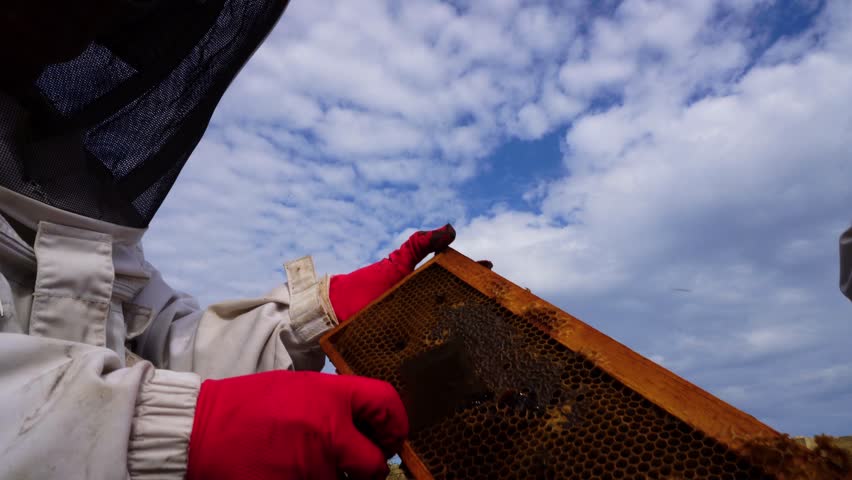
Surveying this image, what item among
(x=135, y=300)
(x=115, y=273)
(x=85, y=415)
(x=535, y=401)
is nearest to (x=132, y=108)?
(x=115, y=273)

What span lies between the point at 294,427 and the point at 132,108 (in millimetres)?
1793

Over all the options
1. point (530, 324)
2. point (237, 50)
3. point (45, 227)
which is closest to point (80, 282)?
point (45, 227)

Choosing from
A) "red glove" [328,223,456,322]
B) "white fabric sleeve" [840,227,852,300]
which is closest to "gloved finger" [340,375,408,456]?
"red glove" [328,223,456,322]

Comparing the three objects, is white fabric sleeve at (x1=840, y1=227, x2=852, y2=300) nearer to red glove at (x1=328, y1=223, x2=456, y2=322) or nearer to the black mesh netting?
red glove at (x1=328, y1=223, x2=456, y2=322)

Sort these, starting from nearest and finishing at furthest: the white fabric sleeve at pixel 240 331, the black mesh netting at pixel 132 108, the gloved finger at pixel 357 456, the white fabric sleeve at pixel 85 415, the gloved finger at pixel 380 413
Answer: the white fabric sleeve at pixel 85 415 → the gloved finger at pixel 357 456 → the gloved finger at pixel 380 413 → the black mesh netting at pixel 132 108 → the white fabric sleeve at pixel 240 331

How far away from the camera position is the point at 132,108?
8.27ft

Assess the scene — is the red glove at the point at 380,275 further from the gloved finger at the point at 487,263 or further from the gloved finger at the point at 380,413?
the gloved finger at the point at 380,413

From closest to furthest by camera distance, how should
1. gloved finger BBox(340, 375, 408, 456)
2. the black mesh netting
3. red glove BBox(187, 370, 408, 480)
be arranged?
red glove BBox(187, 370, 408, 480) < gloved finger BBox(340, 375, 408, 456) < the black mesh netting

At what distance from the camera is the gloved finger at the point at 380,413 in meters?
1.92

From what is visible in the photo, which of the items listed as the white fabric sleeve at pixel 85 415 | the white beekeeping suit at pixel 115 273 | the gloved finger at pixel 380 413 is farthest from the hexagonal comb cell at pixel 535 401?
the white fabric sleeve at pixel 85 415

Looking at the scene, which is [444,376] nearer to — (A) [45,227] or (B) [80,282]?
(B) [80,282]

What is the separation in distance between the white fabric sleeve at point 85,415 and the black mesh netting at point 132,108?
928 mm

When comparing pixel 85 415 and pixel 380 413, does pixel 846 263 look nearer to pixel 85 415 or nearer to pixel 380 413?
pixel 380 413

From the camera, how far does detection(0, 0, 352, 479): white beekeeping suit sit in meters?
1.56
